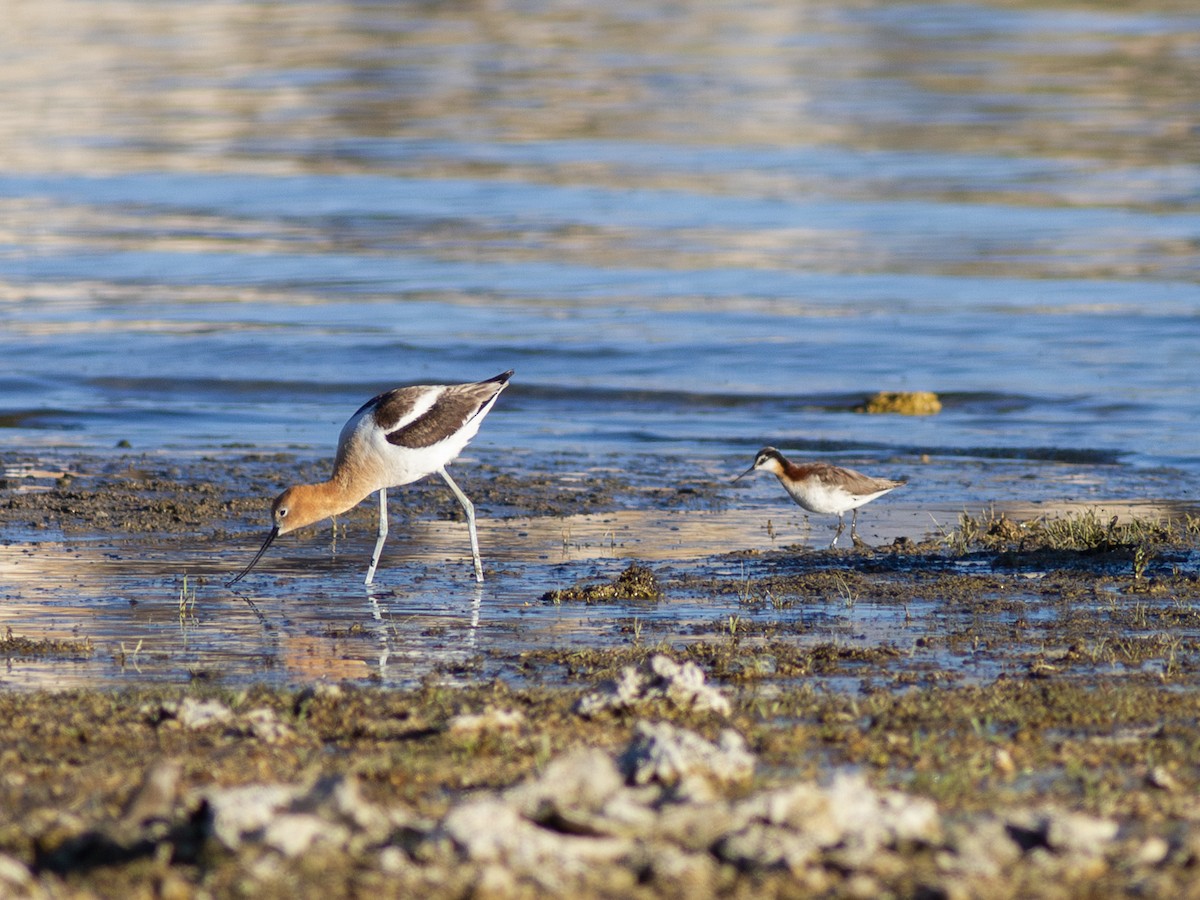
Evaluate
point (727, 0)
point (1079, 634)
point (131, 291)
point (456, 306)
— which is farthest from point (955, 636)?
point (727, 0)

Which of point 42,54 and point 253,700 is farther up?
point 42,54

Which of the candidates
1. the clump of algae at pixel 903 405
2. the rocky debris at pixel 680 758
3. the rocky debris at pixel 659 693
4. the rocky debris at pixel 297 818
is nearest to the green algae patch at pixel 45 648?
the rocky debris at pixel 659 693

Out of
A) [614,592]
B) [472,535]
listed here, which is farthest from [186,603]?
[614,592]

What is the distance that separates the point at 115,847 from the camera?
4773mm

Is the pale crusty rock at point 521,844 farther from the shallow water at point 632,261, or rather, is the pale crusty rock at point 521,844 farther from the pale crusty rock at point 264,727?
the shallow water at point 632,261

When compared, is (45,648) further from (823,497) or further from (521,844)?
(823,497)

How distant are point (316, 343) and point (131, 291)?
3996 millimetres

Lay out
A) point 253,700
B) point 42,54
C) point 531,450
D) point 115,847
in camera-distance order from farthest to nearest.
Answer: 1. point 42,54
2. point 531,450
3. point 253,700
4. point 115,847

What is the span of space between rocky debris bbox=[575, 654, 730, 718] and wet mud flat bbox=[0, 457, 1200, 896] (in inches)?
0.4

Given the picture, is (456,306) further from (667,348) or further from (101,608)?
(101,608)

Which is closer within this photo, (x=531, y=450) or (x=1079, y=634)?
(x=1079, y=634)

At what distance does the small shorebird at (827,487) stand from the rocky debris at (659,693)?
435 cm

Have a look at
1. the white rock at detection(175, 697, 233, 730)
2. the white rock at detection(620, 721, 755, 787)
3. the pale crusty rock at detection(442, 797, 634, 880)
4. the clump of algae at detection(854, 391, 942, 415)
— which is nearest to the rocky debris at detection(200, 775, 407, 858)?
the pale crusty rock at detection(442, 797, 634, 880)

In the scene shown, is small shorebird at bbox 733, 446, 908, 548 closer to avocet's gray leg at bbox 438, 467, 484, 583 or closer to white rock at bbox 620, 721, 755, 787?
avocet's gray leg at bbox 438, 467, 484, 583
